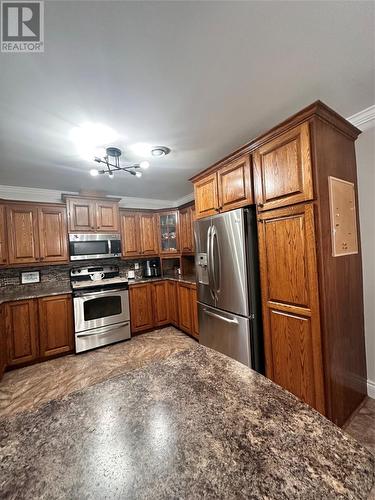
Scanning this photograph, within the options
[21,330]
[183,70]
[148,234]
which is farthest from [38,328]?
[183,70]

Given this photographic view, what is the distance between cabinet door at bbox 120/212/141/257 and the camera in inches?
154

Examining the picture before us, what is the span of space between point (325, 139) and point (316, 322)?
52.1 inches

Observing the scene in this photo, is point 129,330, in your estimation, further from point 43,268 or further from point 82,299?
point 43,268

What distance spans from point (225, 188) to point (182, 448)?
2073mm

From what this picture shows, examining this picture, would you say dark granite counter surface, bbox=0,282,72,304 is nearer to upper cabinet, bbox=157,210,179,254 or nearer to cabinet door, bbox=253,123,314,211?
upper cabinet, bbox=157,210,179,254

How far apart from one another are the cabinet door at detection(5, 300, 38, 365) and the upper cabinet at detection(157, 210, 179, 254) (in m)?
2.25

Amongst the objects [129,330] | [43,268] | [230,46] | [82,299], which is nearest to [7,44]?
[230,46]

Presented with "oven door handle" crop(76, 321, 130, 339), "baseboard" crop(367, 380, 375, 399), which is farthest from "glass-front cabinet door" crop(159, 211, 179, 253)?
"baseboard" crop(367, 380, 375, 399)

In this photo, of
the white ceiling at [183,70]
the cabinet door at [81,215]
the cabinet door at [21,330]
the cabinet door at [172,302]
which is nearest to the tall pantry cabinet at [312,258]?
the white ceiling at [183,70]

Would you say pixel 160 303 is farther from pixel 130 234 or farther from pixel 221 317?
pixel 221 317

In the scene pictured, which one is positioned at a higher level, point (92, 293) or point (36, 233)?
point (36, 233)

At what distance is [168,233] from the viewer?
4.25 meters

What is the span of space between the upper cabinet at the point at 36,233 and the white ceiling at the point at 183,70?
1105 millimetres

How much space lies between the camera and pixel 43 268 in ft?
11.3
